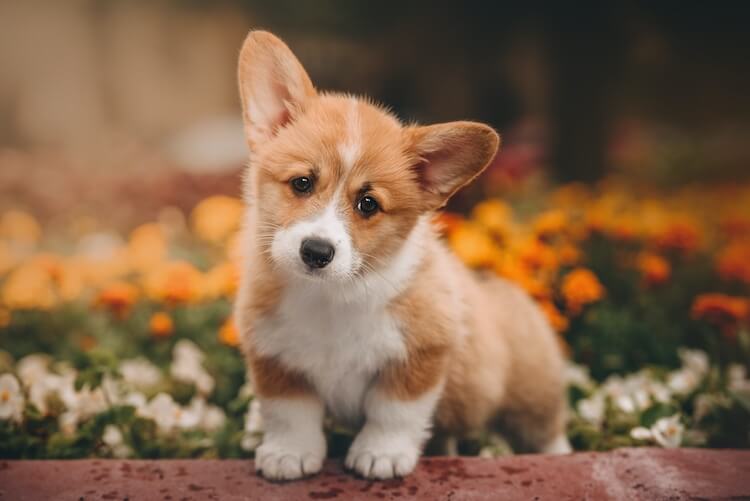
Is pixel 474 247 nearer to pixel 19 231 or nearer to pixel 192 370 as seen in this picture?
pixel 192 370

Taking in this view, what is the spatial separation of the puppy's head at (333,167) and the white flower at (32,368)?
1.28 m

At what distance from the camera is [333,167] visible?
7.42 feet

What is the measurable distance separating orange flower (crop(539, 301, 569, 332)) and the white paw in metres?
1.59

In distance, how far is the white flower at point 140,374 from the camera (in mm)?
3056

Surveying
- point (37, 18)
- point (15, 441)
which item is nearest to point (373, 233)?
point (15, 441)

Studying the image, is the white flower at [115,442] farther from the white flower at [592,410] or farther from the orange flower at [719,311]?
the orange flower at [719,311]

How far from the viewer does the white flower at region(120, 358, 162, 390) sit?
10.0 feet

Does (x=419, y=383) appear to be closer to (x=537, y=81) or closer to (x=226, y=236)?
(x=226, y=236)

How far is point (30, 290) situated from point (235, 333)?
1277 millimetres

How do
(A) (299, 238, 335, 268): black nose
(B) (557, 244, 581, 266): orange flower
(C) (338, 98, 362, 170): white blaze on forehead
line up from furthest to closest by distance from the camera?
(B) (557, 244, 581, 266): orange flower, (C) (338, 98, 362, 170): white blaze on forehead, (A) (299, 238, 335, 268): black nose

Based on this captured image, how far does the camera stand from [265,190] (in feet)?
7.77

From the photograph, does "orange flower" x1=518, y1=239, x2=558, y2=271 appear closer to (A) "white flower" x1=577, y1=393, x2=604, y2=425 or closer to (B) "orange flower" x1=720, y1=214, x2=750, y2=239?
(A) "white flower" x1=577, y1=393, x2=604, y2=425

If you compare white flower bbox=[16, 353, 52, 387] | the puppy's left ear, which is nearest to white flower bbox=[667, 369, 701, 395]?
the puppy's left ear

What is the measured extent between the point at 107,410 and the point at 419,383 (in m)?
1.25
